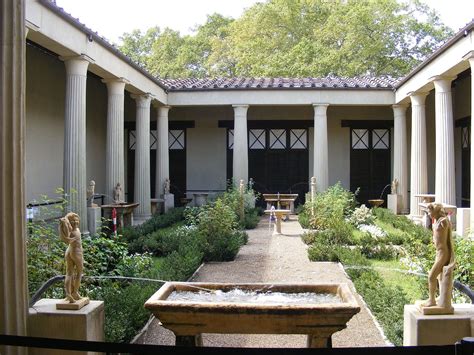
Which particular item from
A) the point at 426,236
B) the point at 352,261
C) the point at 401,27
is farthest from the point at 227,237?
the point at 401,27

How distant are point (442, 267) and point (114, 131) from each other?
12385mm

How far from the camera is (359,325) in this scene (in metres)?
6.48

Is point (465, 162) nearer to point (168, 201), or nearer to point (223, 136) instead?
point (223, 136)

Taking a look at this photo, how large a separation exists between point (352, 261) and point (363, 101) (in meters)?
11.7

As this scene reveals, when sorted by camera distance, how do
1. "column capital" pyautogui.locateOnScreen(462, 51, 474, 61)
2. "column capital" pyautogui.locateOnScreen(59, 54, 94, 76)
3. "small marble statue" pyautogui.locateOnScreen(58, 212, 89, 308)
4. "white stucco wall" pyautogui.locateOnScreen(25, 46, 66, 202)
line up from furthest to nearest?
"white stucco wall" pyautogui.locateOnScreen(25, 46, 66, 202) < "column capital" pyautogui.locateOnScreen(59, 54, 94, 76) < "column capital" pyautogui.locateOnScreen(462, 51, 474, 61) < "small marble statue" pyautogui.locateOnScreen(58, 212, 89, 308)

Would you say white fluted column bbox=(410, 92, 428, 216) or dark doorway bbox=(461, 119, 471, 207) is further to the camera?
dark doorway bbox=(461, 119, 471, 207)

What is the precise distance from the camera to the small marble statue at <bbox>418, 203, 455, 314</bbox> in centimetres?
405

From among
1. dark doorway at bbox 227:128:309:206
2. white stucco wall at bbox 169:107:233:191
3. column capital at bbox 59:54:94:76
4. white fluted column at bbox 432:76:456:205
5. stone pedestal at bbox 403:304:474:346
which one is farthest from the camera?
white stucco wall at bbox 169:107:233:191

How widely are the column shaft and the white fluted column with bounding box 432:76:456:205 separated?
361 inches

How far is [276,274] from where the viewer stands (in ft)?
31.8

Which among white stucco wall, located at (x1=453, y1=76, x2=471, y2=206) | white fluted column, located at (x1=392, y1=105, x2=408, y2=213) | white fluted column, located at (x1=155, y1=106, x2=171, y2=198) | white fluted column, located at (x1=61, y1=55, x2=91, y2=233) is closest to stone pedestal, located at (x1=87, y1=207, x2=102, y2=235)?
white fluted column, located at (x1=61, y1=55, x2=91, y2=233)

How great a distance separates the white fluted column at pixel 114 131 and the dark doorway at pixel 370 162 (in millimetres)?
11816

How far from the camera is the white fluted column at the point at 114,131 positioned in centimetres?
1514

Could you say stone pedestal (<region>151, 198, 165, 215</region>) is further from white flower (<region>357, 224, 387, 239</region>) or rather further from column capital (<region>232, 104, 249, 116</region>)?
white flower (<region>357, 224, 387, 239</region>)
